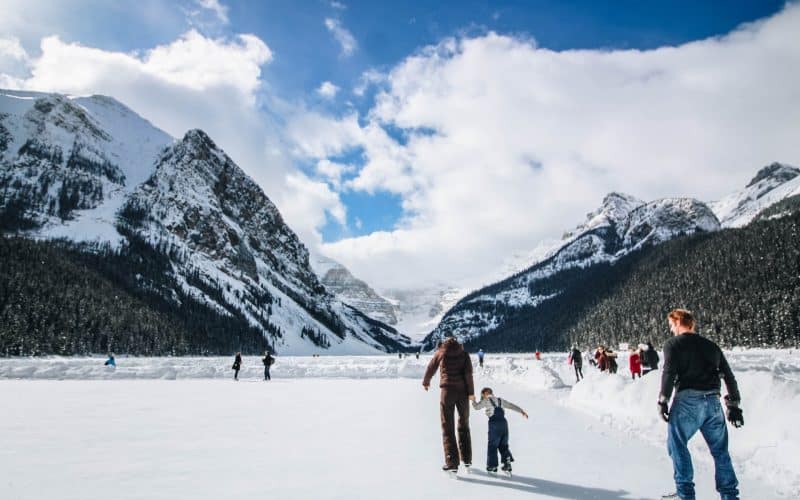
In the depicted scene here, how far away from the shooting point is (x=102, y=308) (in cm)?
10831

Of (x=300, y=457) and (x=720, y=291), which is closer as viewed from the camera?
(x=300, y=457)

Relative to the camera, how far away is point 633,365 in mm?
25391

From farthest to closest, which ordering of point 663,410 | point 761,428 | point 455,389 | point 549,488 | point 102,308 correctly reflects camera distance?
1. point 102,308
2. point 761,428
3. point 455,389
4. point 549,488
5. point 663,410

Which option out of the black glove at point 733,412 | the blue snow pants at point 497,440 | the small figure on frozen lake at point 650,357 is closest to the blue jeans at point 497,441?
the blue snow pants at point 497,440

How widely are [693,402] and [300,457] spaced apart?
6295mm

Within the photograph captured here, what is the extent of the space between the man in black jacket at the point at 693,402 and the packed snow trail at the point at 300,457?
1.05 metres

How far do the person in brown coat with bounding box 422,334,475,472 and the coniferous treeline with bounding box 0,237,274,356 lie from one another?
97.2m

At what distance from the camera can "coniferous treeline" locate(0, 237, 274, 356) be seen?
89.9m

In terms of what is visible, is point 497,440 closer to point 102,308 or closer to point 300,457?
point 300,457

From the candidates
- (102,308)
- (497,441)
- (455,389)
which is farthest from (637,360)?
(102,308)

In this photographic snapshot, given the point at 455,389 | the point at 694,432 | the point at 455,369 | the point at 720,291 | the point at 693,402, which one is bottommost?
the point at 694,432

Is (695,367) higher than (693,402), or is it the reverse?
(695,367)

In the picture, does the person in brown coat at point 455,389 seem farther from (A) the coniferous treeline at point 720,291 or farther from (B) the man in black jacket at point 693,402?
(A) the coniferous treeline at point 720,291

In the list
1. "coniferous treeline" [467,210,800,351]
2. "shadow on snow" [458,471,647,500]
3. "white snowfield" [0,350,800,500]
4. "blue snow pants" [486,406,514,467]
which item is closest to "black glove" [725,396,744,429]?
"white snowfield" [0,350,800,500]
